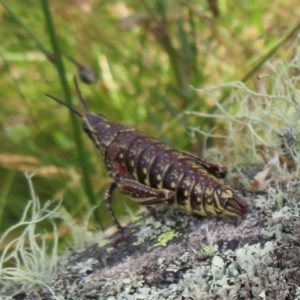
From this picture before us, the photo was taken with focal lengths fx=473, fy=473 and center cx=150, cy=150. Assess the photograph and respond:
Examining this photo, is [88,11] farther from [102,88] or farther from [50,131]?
[50,131]

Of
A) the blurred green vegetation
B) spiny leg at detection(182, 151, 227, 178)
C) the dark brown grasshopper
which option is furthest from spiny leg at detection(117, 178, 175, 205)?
the blurred green vegetation

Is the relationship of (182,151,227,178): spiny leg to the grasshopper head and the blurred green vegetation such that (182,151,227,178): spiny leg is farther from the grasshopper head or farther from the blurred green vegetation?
the blurred green vegetation

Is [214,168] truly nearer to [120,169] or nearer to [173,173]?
[173,173]

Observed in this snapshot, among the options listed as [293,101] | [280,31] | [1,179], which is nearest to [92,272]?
[293,101]

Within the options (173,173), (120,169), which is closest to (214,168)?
(173,173)

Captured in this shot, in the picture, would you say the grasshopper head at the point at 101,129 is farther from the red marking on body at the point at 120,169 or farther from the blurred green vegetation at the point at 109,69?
the blurred green vegetation at the point at 109,69

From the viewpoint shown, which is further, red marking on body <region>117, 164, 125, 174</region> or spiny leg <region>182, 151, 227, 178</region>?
red marking on body <region>117, 164, 125, 174</region>

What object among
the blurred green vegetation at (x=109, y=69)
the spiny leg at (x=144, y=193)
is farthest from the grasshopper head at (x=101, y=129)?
the blurred green vegetation at (x=109, y=69)
